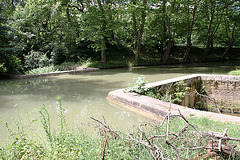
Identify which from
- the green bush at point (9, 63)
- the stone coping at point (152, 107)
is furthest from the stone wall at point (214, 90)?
the green bush at point (9, 63)

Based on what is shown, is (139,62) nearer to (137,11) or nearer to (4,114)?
(137,11)

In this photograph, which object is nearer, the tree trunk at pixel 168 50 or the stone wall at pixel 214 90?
the stone wall at pixel 214 90

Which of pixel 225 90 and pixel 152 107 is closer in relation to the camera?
pixel 152 107

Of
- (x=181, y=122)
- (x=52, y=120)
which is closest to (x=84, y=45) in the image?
(x=52, y=120)

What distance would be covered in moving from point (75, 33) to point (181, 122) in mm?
16779

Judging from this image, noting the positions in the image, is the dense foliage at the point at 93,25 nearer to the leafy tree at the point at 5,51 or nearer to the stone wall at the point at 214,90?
the leafy tree at the point at 5,51

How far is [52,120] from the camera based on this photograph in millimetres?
4148

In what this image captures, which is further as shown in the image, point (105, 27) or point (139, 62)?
point (139, 62)

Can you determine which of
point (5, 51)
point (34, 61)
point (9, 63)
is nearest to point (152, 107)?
point (9, 63)

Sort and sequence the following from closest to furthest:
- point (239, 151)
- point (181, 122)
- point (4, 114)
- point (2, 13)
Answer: point (239, 151) → point (181, 122) → point (4, 114) → point (2, 13)

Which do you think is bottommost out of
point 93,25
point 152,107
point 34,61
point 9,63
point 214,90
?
point 214,90

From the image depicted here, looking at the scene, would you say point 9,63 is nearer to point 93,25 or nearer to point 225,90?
point 93,25

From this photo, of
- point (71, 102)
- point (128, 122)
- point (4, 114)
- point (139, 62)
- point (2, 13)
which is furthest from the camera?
point (139, 62)

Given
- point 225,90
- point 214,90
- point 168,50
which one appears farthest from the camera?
point 168,50
